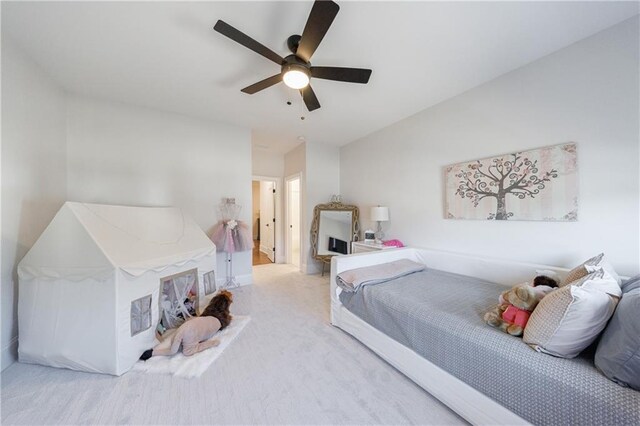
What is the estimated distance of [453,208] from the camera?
2.70 meters

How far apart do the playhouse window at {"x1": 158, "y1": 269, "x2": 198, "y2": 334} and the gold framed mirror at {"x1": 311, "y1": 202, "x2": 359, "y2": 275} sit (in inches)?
86.5

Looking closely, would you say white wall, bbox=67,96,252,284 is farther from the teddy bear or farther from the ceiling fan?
the teddy bear

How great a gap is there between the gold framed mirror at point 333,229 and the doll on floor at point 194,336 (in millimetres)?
2219

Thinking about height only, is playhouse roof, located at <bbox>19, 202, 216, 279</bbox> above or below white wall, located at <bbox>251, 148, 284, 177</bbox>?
below

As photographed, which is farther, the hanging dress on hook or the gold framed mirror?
the gold framed mirror

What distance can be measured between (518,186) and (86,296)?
3.80 m

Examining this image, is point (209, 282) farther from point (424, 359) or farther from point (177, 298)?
point (424, 359)


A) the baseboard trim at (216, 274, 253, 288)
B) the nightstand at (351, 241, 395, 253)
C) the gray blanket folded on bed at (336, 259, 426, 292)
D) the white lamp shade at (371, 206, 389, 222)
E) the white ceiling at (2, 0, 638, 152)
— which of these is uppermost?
the white ceiling at (2, 0, 638, 152)

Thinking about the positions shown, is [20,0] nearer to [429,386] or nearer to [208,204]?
[208,204]

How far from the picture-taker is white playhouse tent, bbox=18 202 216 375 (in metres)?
1.61

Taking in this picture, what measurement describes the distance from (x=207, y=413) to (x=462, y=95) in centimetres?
370

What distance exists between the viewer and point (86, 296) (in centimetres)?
164

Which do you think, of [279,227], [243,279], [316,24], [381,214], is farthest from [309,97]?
[279,227]

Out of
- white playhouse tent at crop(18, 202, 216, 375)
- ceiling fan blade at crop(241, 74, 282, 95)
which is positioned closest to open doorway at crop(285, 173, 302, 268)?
ceiling fan blade at crop(241, 74, 282, 95)
